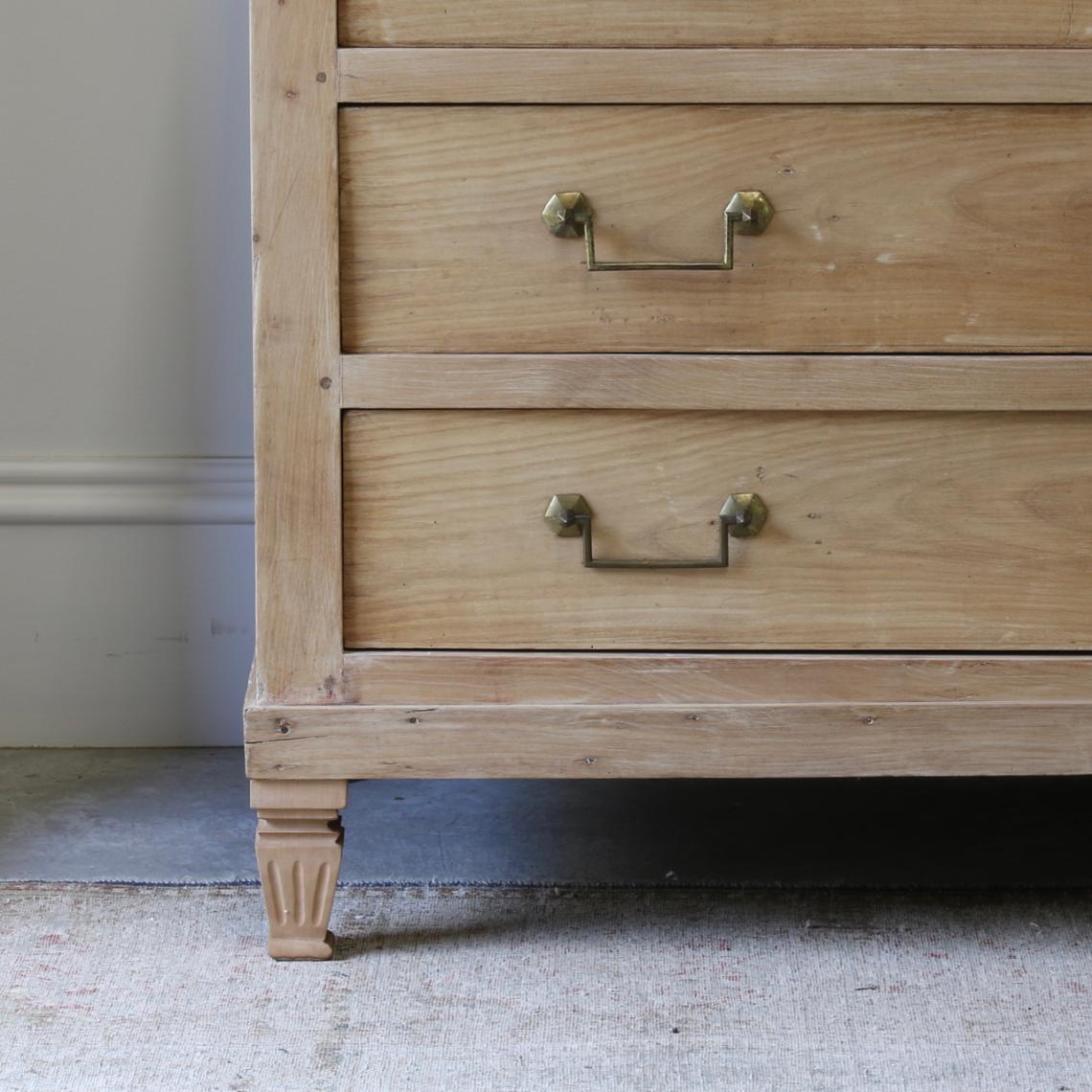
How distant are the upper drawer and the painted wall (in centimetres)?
46

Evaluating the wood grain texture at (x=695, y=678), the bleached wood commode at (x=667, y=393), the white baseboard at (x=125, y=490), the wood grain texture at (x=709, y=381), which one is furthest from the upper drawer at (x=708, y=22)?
the white baseboard at (x=125, y=490)

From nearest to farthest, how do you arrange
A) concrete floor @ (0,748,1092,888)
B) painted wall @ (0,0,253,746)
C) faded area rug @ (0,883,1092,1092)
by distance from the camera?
faded area rug @ (0,883,1092,1092), concrete floor @ (0,748,1092,888), painted wall @ (0,0,253,746)

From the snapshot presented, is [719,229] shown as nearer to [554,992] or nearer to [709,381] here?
[709,381]

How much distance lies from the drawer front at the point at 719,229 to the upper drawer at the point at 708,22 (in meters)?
0.04

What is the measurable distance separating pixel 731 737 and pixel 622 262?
0.29m

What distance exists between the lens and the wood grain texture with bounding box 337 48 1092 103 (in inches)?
30.3

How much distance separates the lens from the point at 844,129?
779 mm

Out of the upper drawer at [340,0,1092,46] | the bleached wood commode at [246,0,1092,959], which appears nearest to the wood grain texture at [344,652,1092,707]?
the bleached wood commode at [246,0,1092,959]

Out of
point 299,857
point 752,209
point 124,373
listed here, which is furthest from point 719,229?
point 124,373

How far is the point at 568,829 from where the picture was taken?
1.08m

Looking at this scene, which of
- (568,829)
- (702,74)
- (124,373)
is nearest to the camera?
(702,74)

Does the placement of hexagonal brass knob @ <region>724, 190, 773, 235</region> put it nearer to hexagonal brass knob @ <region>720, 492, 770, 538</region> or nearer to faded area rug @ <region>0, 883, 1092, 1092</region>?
hexagonal brass knob @ <region>720, 492, 770, 538</region>

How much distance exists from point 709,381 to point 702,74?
174 mm

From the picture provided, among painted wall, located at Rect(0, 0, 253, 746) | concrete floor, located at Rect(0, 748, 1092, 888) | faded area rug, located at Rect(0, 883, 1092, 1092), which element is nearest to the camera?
faded area rug, located at Rect(0, 883, 1092, 1092)
